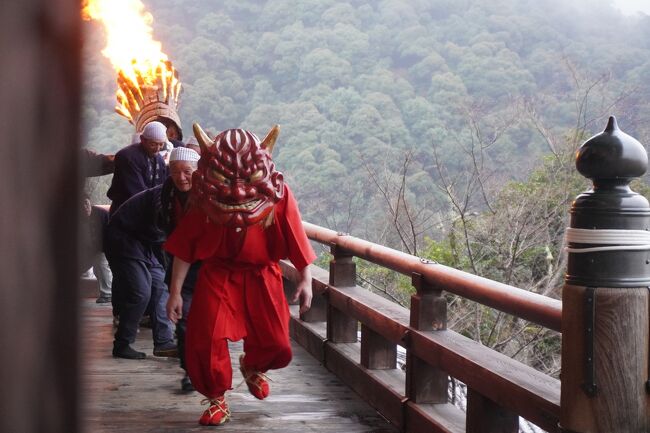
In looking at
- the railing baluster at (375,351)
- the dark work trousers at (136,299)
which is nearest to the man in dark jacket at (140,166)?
the dark work trousers at (136,299)

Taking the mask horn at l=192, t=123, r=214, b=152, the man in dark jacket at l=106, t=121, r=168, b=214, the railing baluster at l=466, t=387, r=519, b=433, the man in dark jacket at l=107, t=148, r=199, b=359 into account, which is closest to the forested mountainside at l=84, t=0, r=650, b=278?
the man in dark jacket at l=106, t=121, r=168, b=214

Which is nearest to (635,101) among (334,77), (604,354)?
(334,77)

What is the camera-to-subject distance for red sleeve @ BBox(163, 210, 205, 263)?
442 cm

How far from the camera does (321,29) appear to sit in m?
30.8

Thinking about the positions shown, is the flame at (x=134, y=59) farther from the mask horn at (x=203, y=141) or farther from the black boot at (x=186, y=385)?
the black boot at (x=186, y=385)

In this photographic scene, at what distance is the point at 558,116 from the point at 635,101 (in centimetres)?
267

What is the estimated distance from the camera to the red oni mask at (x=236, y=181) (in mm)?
4250

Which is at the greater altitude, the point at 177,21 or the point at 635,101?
the point at 177,21

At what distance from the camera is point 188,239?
4.43 m

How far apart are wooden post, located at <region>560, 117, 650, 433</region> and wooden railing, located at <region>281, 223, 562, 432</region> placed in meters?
0.23

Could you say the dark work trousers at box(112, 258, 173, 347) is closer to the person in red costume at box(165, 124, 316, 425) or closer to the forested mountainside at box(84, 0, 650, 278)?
the person in red costume at box(165, 124, 316, 425)

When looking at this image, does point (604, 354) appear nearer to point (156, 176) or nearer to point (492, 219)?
point (156, 176)

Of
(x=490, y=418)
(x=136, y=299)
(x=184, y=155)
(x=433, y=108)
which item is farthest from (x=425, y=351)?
(x=433, y=108)

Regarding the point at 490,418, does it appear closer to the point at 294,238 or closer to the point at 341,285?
the point at 294,238
